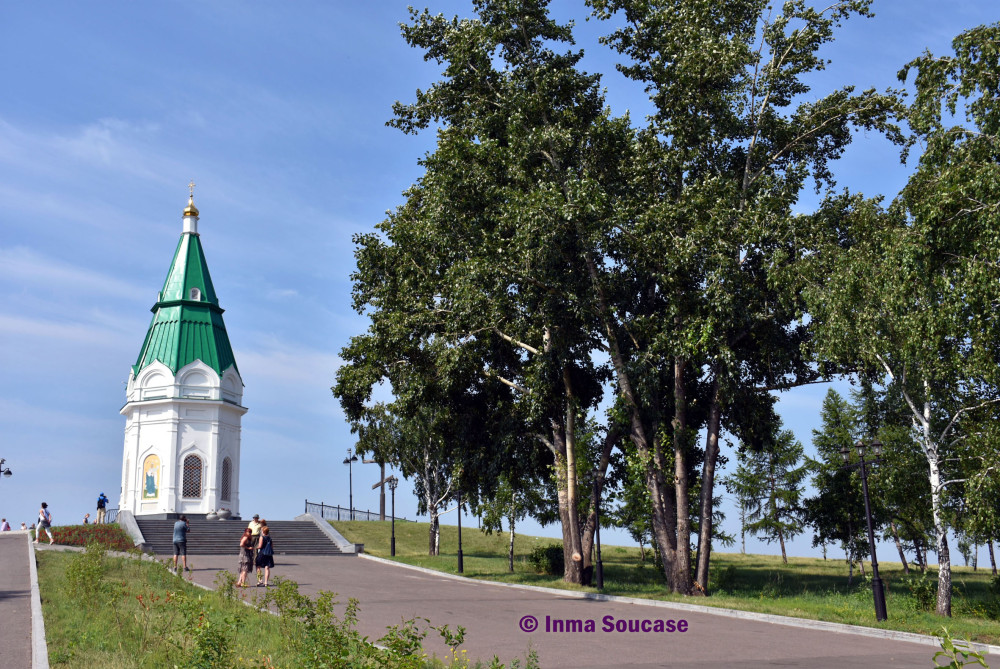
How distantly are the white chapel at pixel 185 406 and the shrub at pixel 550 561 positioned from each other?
81.6 feet

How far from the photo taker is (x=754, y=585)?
28.2 meters

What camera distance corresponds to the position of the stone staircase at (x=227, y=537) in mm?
34906

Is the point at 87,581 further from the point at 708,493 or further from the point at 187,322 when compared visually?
the point at 187,322

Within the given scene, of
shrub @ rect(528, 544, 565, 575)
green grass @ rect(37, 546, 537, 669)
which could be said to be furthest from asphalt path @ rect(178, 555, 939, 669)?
shrub @ rect(528, 544, 565, 575)

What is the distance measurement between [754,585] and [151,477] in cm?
3539

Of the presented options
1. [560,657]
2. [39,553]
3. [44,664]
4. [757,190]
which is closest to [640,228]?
[757,190]

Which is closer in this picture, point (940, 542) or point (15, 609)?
point (15, 609)

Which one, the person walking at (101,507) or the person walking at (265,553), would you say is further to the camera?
the person walking at (101,507)

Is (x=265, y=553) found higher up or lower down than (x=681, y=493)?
lower down

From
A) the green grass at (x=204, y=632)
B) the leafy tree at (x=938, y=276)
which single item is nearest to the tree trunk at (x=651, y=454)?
the leafy tree at (x=938, y=276)

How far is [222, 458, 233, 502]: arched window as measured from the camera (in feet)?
165

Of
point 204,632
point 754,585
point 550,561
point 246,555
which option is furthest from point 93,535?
point 204,632

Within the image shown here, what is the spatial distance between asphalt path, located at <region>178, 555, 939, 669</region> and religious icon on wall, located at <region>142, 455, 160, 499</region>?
27.1m

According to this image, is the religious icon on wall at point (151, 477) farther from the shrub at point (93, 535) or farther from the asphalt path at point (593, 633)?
the asphalt path at point (593, 633)
